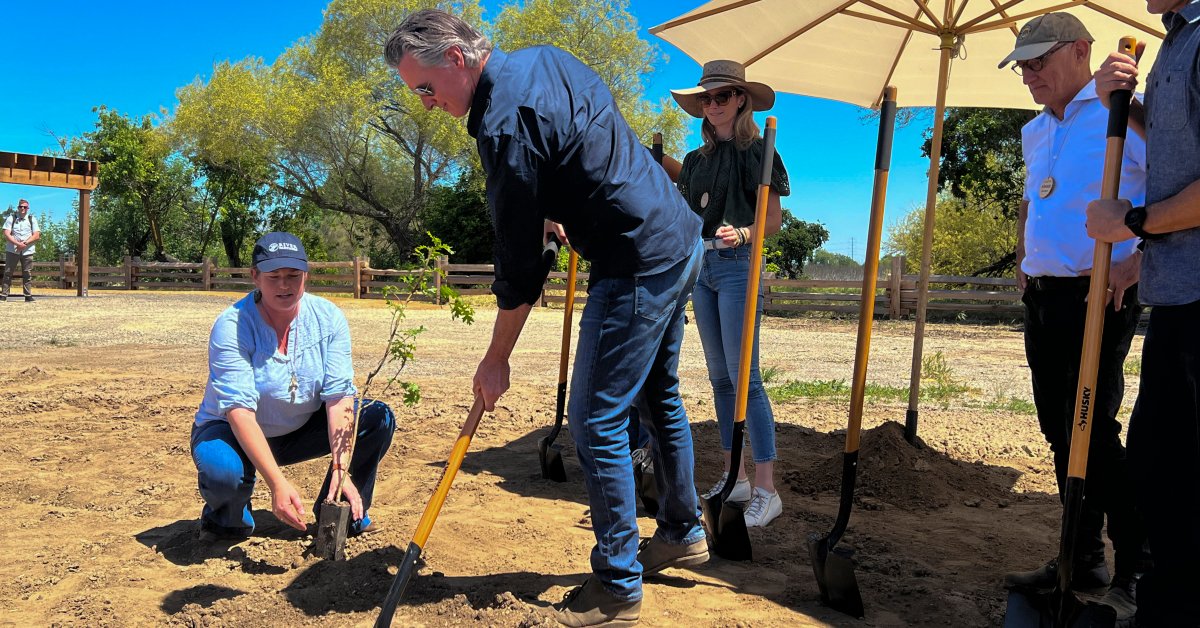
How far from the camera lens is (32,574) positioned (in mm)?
3004

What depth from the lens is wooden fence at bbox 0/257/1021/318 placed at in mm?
19312

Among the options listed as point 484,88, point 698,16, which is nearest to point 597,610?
point 484,88

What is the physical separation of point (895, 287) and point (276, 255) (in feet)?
58.5

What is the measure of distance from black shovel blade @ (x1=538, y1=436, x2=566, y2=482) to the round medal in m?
2.55

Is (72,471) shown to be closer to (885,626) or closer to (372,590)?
(372,590)

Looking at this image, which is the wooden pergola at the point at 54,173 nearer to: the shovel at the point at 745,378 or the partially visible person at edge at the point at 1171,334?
the shovel at the point at 745,378

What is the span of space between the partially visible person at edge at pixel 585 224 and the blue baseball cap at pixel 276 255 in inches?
41.1

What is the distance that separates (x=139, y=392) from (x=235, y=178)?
A: 34899 mm

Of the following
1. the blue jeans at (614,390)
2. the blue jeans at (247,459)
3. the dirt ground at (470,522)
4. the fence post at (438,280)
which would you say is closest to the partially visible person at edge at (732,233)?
the dirt ground at (470,522)

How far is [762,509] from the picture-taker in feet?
12.1

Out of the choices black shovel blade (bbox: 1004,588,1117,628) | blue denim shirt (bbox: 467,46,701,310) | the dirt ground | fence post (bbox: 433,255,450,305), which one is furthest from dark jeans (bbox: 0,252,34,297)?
black shovel blade (bbox: 1004,588,1117,628)

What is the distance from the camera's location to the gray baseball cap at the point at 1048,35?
113 inches

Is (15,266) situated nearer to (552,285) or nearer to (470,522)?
(552,285)

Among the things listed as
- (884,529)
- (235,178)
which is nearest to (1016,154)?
(884,529)
